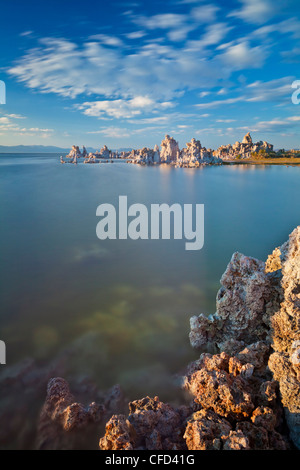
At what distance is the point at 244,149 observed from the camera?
135 metres

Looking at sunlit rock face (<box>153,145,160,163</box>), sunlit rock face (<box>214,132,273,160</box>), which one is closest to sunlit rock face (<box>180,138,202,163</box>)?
sunlit rock face (<box>153,145,160,163</box>)

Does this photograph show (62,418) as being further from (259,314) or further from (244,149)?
(244,149)

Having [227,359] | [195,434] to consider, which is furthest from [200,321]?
[195,434]

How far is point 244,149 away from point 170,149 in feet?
140

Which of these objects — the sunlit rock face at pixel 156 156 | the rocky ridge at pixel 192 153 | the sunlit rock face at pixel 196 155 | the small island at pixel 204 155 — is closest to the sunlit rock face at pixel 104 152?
the rocky ridge at pixel 192 153

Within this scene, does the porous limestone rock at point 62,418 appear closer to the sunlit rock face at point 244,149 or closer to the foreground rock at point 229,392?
the foreground rock at point 229,392

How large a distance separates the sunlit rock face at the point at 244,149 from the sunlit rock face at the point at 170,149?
33439mm

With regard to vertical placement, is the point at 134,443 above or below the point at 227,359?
below

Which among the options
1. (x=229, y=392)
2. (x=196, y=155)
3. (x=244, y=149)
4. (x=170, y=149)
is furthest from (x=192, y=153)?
(x=229, y=392)

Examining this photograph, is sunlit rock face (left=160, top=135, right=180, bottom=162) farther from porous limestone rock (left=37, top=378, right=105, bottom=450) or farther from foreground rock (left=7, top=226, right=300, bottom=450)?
porous limestone rock (left=37, top=378, right=105, bottom=450)

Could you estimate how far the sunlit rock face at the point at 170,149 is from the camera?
119188 millimetres

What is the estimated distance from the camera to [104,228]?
18672 millimetres

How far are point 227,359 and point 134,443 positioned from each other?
233cm
